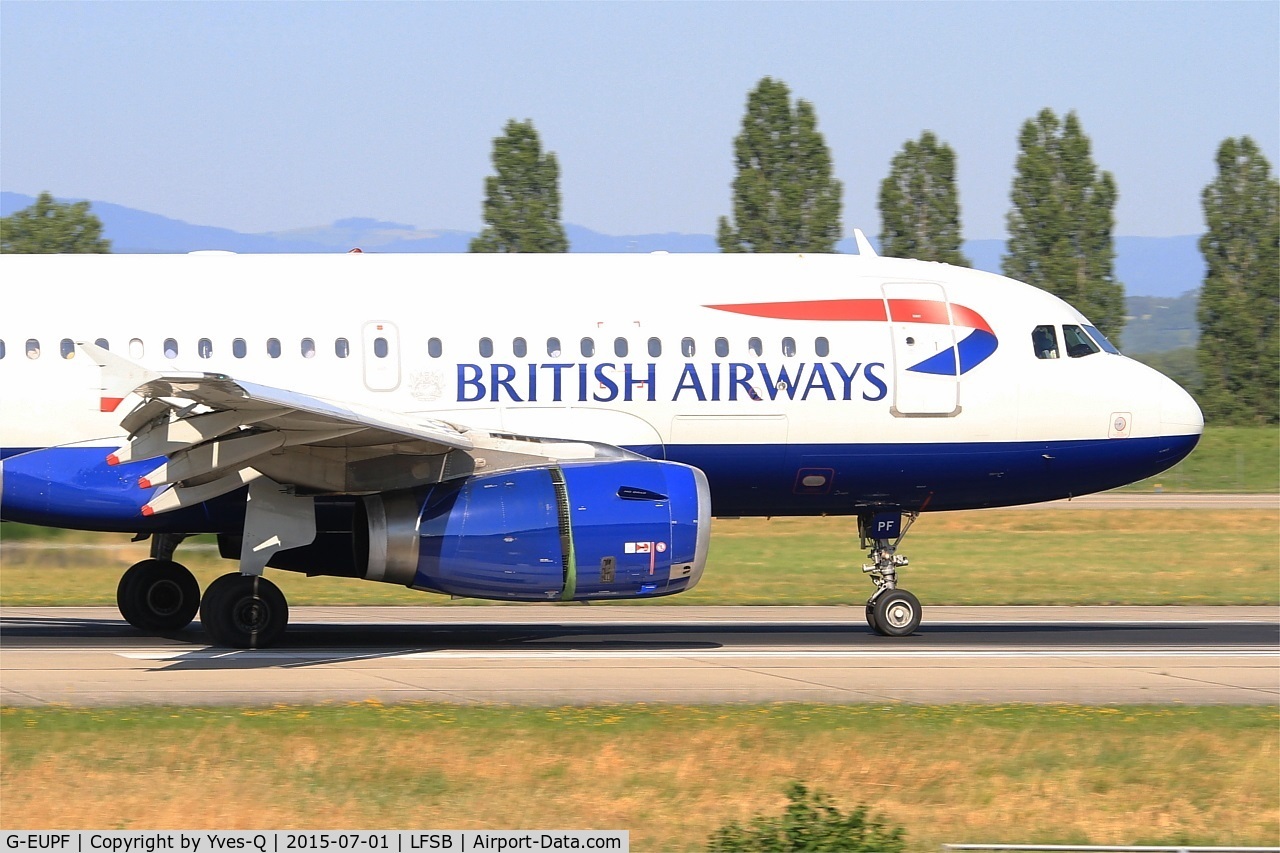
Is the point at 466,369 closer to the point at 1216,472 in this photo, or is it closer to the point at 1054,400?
the point at 1054,400

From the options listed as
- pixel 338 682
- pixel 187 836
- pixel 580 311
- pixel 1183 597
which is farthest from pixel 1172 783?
pixel 1183 597

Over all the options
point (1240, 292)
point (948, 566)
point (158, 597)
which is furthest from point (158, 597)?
point (1240, 292)

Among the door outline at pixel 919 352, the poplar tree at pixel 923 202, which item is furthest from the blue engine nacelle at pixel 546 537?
the poplar tree at pixel 923 202

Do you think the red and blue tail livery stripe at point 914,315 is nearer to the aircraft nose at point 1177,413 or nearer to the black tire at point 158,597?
the aircraft nose at point 1177,413

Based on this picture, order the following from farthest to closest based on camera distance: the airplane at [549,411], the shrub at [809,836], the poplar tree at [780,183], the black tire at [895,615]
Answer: the poplar tree at [780,183], the black tire at [895,615], the airplane at [549,411], the shrub at [809,836]

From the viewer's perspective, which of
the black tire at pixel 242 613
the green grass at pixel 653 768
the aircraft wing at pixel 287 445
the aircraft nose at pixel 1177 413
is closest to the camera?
the green grass at pixel 653 768

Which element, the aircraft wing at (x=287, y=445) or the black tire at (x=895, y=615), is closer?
the aircraft wing at (x=287, y=445)

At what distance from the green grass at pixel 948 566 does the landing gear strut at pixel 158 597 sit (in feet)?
8.83

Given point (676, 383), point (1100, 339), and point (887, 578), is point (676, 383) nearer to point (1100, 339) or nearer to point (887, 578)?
point (887, 578)

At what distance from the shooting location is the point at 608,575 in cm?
1653

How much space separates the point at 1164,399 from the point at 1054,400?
138 centimetres

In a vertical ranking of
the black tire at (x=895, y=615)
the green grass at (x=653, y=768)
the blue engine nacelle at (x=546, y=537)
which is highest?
the blue engine nacelle at (x=546, y=537)

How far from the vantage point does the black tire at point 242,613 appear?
57.3 ft

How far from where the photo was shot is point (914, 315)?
1917 cm
